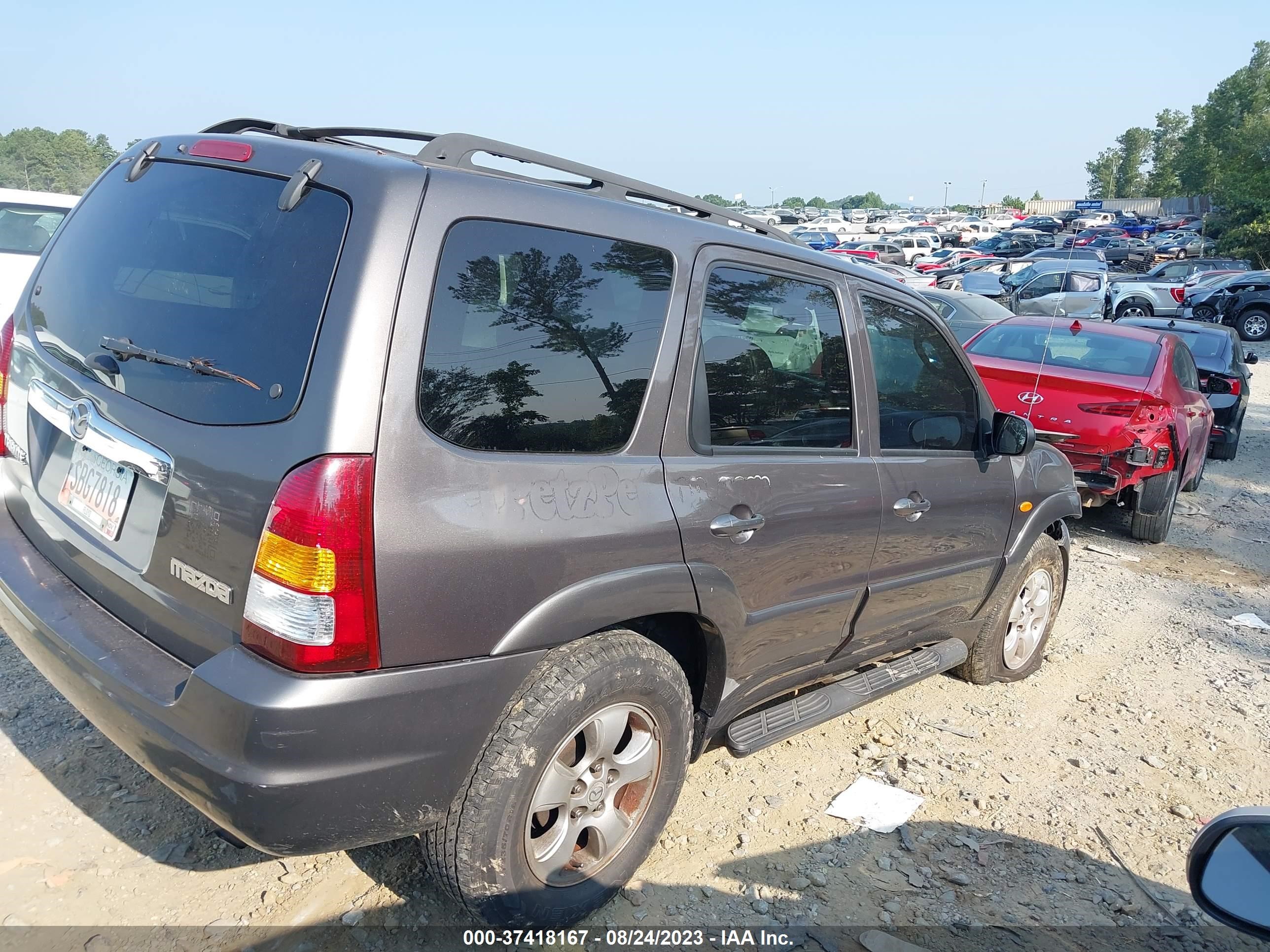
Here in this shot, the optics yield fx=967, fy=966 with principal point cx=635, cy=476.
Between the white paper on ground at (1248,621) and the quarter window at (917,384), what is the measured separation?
10.3 ft

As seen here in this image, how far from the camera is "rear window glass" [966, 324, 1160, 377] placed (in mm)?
7371

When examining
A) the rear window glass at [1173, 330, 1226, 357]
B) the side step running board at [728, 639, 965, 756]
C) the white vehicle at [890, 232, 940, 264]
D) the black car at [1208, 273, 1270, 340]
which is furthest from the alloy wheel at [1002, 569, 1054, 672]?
the white vehicle at [890, 232, 940, 264]

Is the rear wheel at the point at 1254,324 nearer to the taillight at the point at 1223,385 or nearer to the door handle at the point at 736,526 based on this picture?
the taillight at the point at 1223,385

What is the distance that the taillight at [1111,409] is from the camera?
6855 millimetres

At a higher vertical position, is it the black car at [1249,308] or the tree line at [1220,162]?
the tree line at [1220,162]

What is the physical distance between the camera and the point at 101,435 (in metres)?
2.37

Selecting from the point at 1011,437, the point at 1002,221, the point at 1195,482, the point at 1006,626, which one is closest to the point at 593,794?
the point at 1011,437

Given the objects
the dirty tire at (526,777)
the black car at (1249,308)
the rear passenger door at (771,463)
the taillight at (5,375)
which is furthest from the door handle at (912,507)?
the black car at (1249,308)

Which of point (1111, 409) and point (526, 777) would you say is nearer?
point (526, 777)

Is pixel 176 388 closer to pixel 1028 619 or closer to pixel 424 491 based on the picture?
pixel 424 491

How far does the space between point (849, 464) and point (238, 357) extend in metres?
1.91

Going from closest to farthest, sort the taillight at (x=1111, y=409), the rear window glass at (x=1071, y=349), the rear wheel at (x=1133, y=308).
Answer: the taillight at (x=1111, y=409) < the rear window glass at (x=1071, y=349) < the rear wheel at (x=1133, y=308)

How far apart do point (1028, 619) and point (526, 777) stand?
318cm

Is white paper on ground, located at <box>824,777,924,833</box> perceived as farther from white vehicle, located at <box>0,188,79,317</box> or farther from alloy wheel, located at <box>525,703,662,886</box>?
white vehicle, located at <box>0,188,79,317</box>
